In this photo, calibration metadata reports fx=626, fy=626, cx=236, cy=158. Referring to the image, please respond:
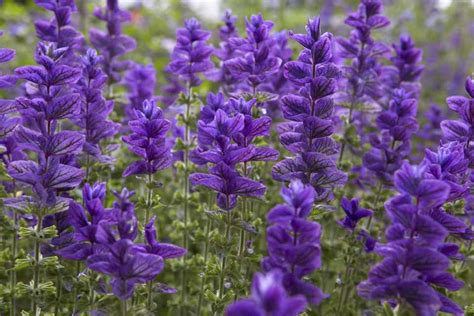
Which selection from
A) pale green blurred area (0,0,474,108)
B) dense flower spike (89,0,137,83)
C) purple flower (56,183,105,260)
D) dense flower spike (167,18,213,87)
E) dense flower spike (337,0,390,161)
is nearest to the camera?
purple flower (56,183,105,260)

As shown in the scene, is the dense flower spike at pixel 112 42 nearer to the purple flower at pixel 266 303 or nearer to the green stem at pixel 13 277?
the green stem at pixel 13 277

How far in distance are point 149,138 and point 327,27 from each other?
665 centimetres

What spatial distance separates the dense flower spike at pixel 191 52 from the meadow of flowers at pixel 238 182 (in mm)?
10

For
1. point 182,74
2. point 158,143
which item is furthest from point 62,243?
point 182,74

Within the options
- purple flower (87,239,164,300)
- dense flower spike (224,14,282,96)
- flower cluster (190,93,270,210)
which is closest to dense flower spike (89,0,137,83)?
dense flower spike (224,14,282,96)

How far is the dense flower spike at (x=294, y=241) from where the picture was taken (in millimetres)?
1844

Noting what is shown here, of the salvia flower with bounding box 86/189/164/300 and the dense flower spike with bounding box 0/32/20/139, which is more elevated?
the dense flower spike with bounding box 0/32/20/139

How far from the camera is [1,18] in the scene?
7.01 m

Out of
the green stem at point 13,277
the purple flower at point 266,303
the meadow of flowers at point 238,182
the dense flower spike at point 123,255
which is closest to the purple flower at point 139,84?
the meadow of flowers at point 238,182

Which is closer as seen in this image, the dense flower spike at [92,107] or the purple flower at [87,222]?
the purple flower at [87,222]

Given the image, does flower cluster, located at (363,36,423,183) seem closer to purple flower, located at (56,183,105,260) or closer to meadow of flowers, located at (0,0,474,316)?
meadow of flowers, located at (0,0,474,316)

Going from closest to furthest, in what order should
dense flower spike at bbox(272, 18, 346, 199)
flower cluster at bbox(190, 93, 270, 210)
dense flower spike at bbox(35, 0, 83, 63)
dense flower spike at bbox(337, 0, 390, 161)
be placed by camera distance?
1. flower cluster at bbox(190, 93, 270, 210)
2. dense flower spike at bbox(272, 18, 346, 199)
3. dense flower spike at bbox(35, 0, 83, 63)
4. dense flower spike at bbox(337, 0, 390, 161)

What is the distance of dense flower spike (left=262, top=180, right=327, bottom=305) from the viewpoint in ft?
6.05

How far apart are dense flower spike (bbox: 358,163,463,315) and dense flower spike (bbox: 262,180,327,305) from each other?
0.26m
